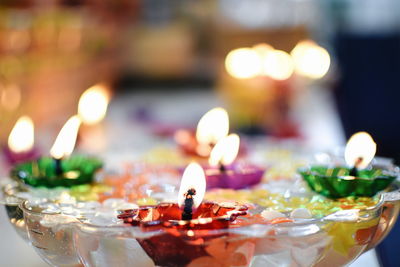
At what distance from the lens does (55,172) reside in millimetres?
921

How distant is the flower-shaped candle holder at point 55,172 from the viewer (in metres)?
0.90

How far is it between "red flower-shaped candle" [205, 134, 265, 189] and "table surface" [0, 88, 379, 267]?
0.17 m

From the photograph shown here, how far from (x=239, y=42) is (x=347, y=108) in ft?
5.39

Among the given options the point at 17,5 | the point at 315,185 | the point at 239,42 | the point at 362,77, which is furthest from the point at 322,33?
the point at 315,185

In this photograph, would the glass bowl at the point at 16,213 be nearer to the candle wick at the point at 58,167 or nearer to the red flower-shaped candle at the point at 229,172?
the candle wick at the point at 58,167

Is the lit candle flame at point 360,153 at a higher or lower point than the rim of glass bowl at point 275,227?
higher

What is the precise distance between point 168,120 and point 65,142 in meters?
1.82

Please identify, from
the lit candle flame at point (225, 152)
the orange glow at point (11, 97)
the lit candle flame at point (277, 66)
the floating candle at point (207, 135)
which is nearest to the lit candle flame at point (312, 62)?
the lit candle flame at point (277, 66)

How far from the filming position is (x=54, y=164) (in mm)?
941

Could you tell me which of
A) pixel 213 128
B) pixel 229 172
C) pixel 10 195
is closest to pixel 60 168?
pixel 10 195

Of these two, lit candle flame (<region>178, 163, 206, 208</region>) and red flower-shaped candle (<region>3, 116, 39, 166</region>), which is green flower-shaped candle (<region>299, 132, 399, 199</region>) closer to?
lit candle flame (<region>178, 163, 206, 208</region>)

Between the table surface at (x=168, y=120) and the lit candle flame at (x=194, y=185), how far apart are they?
0.92 feet

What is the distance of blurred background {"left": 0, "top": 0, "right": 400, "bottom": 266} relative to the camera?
2.31 meters

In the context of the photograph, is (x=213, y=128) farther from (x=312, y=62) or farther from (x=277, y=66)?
(x=312, y=62)
